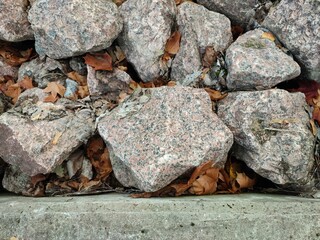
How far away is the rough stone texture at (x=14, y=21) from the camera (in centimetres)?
277

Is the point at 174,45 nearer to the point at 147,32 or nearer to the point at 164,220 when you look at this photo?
the point at 147,32

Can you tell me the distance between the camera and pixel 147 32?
2680 mm

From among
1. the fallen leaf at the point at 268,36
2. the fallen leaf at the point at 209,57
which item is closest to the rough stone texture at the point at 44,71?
the fallen leaf at the point at 209,57

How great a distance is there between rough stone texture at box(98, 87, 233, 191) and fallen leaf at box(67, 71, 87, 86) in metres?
0.45

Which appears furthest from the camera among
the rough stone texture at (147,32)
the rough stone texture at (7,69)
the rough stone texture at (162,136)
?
the rough stone texture at (7,69)

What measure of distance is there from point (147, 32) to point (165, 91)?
49 cm

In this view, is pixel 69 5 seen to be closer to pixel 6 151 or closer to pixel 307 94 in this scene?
pixel 6 151

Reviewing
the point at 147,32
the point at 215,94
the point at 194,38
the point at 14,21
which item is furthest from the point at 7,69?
the point at 215,94

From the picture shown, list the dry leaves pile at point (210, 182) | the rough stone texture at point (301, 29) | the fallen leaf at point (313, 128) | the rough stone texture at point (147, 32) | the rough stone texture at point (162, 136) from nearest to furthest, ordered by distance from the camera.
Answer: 1. the rough stone texture at point (162, 136)
2. the dry leaves pile at point (210, 182)
3. the fallen leaf at point (313, 128)
4. the rough stone texture at point (301, 29)
5. the rough stone texture at point (147, 32)

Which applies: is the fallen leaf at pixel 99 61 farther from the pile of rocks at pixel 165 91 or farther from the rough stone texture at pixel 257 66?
the rough stone texture at pixel 257 66

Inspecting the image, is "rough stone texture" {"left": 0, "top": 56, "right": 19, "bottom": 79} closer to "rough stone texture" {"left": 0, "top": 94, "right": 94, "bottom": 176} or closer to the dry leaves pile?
"rough stone texture" {"left": 0, "top": 94, "right": 94, "bottom": 176}

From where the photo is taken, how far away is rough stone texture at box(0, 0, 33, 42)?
2.77m

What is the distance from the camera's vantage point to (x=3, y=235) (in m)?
2.04

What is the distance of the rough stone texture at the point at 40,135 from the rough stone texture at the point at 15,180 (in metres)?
0.16
